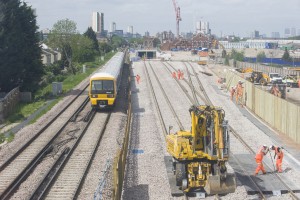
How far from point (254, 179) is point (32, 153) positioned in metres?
10.1

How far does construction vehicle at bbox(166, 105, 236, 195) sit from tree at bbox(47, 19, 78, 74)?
185ft

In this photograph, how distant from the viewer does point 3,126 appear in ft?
89.7

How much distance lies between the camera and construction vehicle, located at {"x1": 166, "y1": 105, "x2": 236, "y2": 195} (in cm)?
1336

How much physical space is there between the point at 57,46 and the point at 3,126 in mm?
45216

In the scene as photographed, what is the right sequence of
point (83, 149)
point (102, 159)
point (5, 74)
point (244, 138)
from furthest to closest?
point (5, 74)
point (244, 138)
point (83, 149)
point (102, 159)

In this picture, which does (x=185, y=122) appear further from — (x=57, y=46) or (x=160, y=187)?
(x=57, y=46)

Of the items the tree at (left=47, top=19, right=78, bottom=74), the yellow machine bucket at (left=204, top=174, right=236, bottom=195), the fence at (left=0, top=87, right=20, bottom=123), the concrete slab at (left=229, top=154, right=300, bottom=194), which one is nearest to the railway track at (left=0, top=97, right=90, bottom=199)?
the fence at (left=0, top=87, right=20, bottom=123)

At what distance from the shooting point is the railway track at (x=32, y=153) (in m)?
16.2

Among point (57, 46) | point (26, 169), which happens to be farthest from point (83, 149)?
point (57, 46)

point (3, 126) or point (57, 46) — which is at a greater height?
point (57, 46)

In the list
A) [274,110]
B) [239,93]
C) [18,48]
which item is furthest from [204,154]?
[18,48]

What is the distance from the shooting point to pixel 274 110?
26.8 meters

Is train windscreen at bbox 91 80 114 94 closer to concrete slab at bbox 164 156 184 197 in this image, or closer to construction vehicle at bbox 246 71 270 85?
concrete slab at bbox 164 156 184 197

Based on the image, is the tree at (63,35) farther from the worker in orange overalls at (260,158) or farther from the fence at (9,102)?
the worker in orange overalls at (260,158)
